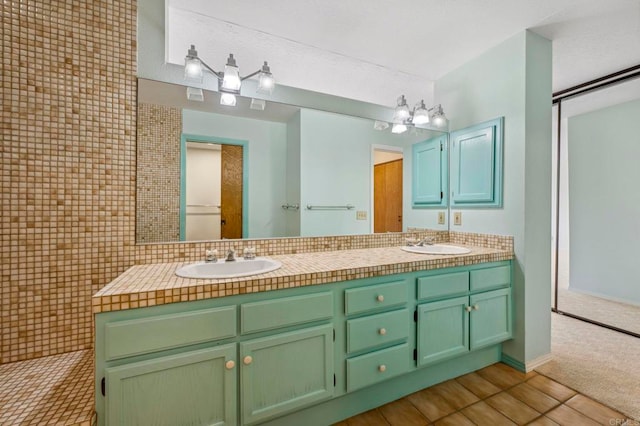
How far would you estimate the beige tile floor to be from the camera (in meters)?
0.94

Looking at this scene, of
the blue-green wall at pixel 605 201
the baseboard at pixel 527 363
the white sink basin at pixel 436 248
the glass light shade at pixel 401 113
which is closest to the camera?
the baseboard at pixel 527 363

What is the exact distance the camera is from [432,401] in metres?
1.59

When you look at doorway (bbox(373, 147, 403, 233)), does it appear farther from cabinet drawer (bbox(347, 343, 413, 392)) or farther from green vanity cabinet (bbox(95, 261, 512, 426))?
cabinet drawer (bbox(347, 343, 413, 392))

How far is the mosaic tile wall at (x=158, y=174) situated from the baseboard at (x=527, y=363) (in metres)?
2.43

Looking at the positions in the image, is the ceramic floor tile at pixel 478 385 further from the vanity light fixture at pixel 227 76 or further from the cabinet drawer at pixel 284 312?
the vanity light fixture at pixel 227 76

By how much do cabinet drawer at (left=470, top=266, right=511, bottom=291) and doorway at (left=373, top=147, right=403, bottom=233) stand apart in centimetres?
69

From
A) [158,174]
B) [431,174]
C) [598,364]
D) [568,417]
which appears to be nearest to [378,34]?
[431,174]

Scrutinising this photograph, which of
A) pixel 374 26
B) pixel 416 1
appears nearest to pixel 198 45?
pixel 374 26

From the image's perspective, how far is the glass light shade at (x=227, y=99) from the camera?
5.43 feet

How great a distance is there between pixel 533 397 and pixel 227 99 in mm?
2594

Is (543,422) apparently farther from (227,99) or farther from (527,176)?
(227,99)

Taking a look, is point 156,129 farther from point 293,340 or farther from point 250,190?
point 293,340

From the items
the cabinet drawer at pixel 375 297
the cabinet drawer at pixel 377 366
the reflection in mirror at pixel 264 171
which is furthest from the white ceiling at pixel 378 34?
the cabinet drawer at pixel 377 366

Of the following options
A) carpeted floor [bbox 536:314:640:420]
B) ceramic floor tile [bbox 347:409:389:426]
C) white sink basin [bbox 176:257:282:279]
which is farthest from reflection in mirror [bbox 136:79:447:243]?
carpeted floor [bbox 536:314:640:420]
